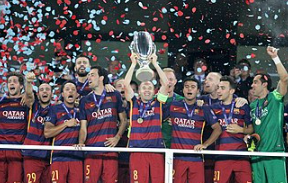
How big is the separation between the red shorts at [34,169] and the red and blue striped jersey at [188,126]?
147cm

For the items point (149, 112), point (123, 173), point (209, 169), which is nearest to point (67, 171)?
point (123, 173)

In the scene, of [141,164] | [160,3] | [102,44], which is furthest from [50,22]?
[141,164]

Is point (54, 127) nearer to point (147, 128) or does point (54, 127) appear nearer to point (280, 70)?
point (147, 128)

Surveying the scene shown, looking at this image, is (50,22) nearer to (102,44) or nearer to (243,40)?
(102,44)

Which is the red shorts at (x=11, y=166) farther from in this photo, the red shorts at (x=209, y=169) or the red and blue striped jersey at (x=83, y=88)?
the red shorts at (x=209, y=169)

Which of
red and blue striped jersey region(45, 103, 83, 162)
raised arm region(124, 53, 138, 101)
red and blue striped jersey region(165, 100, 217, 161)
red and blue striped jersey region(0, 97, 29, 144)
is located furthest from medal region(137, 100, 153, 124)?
red and blue striped jersey region(0, 97, 29, 144)

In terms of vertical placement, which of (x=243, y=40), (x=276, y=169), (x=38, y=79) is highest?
(x=243, y=40)

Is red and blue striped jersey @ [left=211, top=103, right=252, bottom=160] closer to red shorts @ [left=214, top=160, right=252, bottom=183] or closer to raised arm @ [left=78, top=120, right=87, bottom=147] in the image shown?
red shorts @ [left=214, top=160, right=252, bottom=183]

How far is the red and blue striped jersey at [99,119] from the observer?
8.19 metres

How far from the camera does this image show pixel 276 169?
8.05m

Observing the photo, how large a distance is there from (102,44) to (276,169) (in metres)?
3.44

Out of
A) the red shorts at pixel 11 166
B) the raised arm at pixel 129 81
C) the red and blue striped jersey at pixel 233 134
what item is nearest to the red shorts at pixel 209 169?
the red and blue striped jersey at pixel 233 134

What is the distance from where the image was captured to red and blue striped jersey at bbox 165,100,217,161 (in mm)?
8172

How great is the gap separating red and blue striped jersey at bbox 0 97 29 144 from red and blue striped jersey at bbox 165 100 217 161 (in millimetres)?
1678
